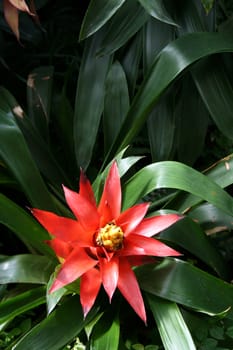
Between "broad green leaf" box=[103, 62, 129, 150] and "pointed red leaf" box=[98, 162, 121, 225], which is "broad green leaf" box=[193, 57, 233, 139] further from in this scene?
"pointed red leaf" box=[98, 162, 121, 225]

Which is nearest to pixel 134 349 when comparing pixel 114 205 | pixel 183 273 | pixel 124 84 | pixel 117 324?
pixel 117 324

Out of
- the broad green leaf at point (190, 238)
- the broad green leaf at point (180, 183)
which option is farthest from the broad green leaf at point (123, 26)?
the broad green leaf at point (190, 238)

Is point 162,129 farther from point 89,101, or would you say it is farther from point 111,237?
point 111,237

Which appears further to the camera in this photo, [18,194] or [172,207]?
[18,194]

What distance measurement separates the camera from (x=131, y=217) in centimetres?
106

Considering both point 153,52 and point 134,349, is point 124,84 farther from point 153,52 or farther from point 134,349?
point 134,349

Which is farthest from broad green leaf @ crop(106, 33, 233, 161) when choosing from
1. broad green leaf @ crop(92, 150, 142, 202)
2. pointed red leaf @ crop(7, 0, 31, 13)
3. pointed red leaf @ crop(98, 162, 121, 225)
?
pointed red leaf @ crop(7, 0, 31, 13)

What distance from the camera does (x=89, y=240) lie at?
3.52 ft

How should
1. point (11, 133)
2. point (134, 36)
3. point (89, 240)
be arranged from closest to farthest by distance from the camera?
point (89, 240) → point (11, 133) → point (134, 36)

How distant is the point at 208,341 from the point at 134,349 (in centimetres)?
17

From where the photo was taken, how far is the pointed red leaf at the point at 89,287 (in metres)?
1.01

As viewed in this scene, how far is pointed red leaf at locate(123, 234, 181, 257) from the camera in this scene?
1033 millimetres

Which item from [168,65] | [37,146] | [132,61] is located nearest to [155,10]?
[168,65]

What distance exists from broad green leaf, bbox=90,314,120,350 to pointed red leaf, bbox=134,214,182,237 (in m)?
0.22
